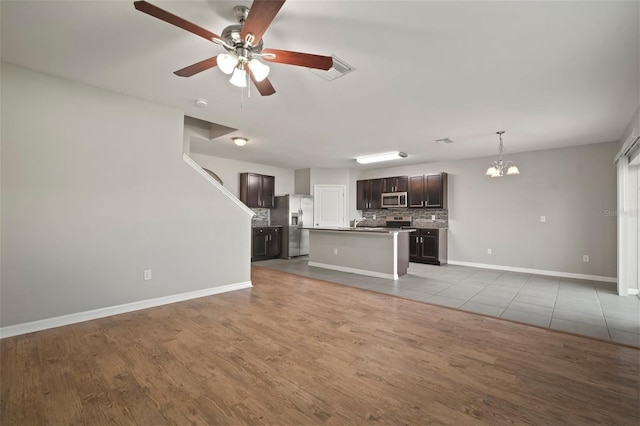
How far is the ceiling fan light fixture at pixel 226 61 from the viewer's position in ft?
6.36

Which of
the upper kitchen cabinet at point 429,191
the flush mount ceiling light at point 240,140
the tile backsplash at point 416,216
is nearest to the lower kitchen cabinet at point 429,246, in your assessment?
the tile backsplash at point 416,216

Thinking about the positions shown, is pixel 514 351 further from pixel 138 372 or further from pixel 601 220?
pixel 601 220

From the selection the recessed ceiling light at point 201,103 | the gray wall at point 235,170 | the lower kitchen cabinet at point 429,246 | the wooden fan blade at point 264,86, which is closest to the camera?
the wooden fan blade at point 264,86

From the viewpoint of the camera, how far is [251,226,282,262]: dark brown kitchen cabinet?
714 centimetres

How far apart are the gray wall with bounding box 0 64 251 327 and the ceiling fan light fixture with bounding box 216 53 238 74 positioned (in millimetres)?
2087

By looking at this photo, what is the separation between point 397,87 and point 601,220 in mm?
5016

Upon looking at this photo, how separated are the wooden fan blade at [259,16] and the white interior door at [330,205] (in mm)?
6413

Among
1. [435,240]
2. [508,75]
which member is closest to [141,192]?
[508,75]

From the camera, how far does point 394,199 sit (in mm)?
7578

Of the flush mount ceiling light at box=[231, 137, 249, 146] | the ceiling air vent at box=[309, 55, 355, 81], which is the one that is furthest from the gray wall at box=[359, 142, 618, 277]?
the ceiling air vent at box=[309, 55, 355, 81]

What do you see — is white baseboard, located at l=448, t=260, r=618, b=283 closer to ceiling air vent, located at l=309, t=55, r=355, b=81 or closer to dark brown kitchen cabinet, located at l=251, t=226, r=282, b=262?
dark brown kitchen cabinet, located at l=251, t=226, r=282, b=262

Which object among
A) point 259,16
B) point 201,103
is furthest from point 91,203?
point 259,16

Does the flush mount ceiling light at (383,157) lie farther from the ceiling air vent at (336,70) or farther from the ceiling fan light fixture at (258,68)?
the ceiling fan light fixture at (258,68)

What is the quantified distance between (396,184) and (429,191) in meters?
0.91
